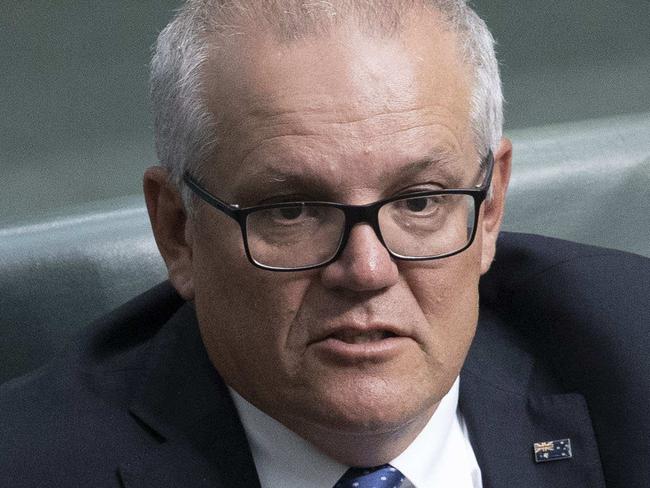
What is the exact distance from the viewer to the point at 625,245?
1970mm

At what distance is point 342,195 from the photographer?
4.20 feet

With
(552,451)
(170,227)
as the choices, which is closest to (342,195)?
(170,227)

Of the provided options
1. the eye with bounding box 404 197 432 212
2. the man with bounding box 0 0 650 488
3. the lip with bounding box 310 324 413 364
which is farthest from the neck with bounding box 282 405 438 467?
the eye with bounding box 404 197 432 212

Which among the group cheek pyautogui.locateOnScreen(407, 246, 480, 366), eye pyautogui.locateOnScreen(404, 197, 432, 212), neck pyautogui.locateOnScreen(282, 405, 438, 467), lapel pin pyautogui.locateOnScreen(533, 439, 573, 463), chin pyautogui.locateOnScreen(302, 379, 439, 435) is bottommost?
lapel pin pyautogui.locateOnScreen(533, 439, 573, 463)

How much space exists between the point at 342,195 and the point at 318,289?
0.30 feet

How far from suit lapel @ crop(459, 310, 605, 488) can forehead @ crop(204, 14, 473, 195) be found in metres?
0.39

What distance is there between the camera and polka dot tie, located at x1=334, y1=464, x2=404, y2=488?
4.66 feet

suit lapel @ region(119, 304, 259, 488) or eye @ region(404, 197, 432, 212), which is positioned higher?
eye @ region(404, 197, 432, 212)

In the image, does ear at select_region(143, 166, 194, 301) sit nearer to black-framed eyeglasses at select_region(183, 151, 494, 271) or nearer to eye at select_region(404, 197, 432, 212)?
black-framed eyeglasses at select_region(183, 151, 494, 271)

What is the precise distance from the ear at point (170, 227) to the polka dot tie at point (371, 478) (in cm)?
26

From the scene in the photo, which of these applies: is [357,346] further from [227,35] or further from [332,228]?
[227,35]

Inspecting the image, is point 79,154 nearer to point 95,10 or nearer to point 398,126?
point 95,10

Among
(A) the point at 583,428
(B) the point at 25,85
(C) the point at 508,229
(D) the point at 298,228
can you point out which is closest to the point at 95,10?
(B) the point at 25,85

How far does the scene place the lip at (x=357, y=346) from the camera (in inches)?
50.4
